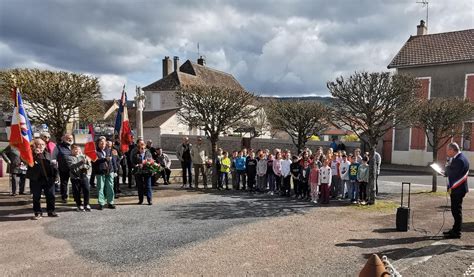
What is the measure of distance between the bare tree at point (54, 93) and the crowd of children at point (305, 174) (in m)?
5.22

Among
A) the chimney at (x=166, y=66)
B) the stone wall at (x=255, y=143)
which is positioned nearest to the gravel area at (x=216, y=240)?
the stone wall at (x=255, y=143)

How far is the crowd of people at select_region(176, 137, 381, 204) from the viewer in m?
10.6

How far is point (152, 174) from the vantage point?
9914 millimetres

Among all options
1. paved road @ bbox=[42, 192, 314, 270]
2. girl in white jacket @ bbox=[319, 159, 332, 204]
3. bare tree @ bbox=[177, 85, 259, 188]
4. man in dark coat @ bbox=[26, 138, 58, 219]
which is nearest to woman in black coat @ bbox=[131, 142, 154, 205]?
paved road @ bbox=[42, 192, 314, 270]

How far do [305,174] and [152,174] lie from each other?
4.68 metres

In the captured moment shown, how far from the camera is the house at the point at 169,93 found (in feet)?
126

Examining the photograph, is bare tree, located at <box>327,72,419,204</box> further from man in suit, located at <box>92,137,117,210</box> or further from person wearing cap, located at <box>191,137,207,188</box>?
man in suit, located at <box>92,137,117,210</box>

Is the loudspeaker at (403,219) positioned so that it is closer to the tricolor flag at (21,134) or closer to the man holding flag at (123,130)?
the tricolor flag at (21,134)

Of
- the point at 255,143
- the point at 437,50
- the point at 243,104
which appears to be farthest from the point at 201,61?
the point at 243,104

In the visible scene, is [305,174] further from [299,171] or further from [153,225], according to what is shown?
[153,225]

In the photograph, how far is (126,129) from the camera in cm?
1172

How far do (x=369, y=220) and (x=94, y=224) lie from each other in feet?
20.8

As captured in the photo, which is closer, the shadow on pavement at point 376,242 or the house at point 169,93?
the shadow on pavement at point 376,242

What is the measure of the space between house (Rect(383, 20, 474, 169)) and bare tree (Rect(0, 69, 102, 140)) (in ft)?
65.3
